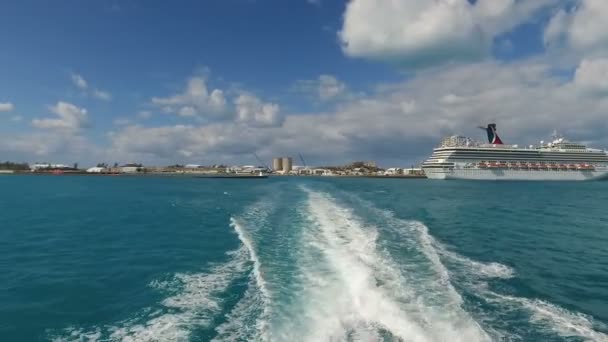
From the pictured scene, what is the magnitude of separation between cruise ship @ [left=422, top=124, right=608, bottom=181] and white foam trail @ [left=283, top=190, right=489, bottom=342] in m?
109

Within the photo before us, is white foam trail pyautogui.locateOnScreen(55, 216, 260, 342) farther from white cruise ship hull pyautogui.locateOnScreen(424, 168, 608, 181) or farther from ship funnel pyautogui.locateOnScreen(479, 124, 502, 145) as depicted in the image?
ship funnel pyautogui.locateOnScreen(479, 124, 502, 145)

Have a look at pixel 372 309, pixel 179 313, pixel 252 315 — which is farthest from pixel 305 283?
pixel 179 313

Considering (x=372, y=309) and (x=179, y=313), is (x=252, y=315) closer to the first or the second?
(x=179, y=313)

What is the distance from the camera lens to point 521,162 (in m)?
110

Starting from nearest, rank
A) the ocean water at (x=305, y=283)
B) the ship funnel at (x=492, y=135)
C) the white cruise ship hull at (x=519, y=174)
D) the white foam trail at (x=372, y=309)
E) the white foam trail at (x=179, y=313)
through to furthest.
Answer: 1. the white foam trail at (x=372, y=309)
2. the white foam trail at (x=179, y=313)
3. the ocean water at (x=305, y=283)
4. the white cruise ship hull at (x=519, y=174)
5. the ship funnel at (x=492, y=135)

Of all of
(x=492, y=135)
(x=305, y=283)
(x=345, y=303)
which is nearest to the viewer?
(x=345, y=303)

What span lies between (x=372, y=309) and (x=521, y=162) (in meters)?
124

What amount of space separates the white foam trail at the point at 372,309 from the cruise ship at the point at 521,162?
109123 millimetres

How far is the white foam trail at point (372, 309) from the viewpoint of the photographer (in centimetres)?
757

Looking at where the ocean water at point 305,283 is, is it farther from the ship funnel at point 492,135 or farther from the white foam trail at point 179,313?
the ship funnel at point 492,135

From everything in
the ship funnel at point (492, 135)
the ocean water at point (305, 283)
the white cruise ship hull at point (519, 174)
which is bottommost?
the ocean water at point (305, 283)

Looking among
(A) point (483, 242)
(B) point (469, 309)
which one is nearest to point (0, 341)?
(B) point (469, 309)

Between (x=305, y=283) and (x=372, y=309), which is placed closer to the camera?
(x=372, y=309)

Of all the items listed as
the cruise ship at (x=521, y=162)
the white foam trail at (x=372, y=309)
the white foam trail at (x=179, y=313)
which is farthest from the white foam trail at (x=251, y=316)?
the cruise ship at (x=521, y=162)
